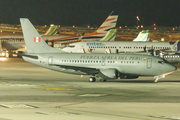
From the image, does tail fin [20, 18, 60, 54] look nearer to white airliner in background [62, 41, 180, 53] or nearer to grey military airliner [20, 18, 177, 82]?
grey military airliner [20, 18, 177, 82]

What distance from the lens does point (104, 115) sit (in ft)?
56.0

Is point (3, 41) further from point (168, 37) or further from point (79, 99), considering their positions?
point (168, 37)

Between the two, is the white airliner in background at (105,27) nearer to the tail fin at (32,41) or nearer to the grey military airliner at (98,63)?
the tail fin at (32,41)

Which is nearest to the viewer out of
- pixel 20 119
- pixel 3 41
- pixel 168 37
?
pixel 20 119

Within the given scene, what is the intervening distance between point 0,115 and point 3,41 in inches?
3201

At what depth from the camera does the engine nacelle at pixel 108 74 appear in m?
32.9

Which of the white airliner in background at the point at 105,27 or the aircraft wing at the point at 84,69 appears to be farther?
the white airliner in background at the point at 105,27

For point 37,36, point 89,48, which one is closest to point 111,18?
point 89,48

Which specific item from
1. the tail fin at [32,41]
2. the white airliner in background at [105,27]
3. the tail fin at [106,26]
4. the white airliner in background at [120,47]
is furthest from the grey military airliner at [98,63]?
the tail fin at [106,26]

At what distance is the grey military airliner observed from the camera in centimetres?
3366

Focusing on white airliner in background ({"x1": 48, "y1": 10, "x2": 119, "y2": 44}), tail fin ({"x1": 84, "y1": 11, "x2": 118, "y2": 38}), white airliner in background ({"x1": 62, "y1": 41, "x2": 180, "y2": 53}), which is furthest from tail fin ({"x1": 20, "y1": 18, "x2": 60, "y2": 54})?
tail fin ({"x1": 84, "y1": 11, "x2": 118, "y2": 38})

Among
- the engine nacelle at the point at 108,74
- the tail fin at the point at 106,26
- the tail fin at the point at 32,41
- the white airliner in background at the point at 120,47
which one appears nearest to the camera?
the engine nacelle at the point at 108,74

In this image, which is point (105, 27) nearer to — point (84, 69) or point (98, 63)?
point (98, 63)

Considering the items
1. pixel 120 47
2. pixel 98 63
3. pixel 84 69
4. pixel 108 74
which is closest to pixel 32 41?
pixel 84 69
